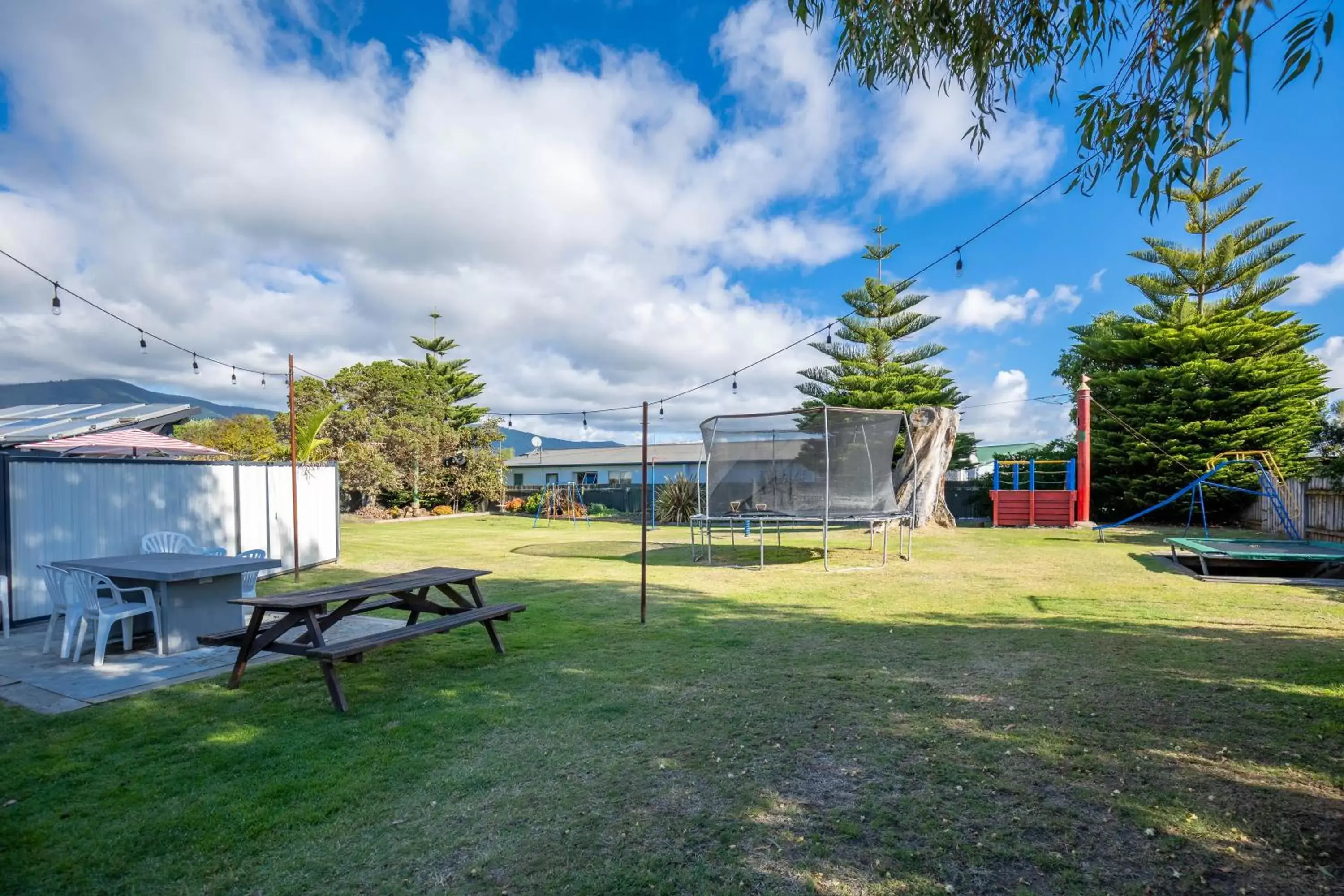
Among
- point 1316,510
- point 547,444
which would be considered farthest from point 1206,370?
point 547,444

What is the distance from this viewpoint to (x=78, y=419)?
12.9 metres

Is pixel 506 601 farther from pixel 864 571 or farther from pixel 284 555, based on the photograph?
pixel 864 571

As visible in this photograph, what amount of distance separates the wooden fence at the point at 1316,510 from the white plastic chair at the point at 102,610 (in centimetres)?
1443

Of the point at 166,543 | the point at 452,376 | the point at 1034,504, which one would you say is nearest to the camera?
the point at 166,543

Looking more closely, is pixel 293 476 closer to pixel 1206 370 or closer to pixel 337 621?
pixel 337 621

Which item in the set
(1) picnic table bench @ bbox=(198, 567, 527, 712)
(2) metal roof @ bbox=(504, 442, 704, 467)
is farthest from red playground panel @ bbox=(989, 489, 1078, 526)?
(2) metal roof @ bbox=(504, 442, 704, 467)

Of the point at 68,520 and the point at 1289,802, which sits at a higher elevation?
the point at 68,520

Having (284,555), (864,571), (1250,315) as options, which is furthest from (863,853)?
(1250,315)

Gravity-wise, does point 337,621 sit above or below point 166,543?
below

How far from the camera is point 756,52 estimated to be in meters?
5.80

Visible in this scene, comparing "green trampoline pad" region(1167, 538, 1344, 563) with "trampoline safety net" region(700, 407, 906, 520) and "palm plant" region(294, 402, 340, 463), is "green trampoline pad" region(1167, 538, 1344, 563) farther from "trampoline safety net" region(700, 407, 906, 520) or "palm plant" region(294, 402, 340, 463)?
"palm plant" region(294, 402, 340, 463)

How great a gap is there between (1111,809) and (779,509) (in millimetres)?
7346

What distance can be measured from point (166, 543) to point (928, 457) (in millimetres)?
13582

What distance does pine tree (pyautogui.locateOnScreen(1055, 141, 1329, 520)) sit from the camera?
15.8 metres
